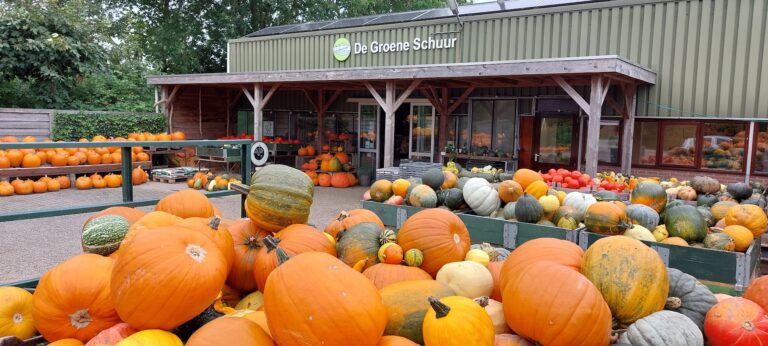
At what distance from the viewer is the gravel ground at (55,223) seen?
6141 mm

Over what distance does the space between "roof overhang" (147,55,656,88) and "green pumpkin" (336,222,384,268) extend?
6471 millimetres

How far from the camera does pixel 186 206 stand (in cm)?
296

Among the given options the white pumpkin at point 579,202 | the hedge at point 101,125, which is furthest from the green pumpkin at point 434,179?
the hedge at point 101,125

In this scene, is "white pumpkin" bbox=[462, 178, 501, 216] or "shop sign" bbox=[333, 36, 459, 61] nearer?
"white pumpkin" bbox=[462, 178, 501, 216]

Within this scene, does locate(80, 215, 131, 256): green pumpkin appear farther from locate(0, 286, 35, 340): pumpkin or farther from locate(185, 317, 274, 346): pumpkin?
locate(185, 317, 274, 346): pumpkin

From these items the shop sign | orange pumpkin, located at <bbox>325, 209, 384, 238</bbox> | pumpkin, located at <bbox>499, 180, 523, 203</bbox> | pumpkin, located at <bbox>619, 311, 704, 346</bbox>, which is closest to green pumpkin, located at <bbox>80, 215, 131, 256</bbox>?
orange pumpkin, located at <bbox>325, 209, 384, 238</bbox>

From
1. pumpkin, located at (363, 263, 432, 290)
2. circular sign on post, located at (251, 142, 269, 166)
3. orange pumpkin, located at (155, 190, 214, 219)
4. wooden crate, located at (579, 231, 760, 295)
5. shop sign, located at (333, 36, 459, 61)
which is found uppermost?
shop sign, located at (333, 36, 459, 61)

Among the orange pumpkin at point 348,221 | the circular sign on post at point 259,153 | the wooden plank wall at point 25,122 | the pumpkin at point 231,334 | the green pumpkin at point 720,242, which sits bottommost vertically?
the green pumpkin at point 720,242

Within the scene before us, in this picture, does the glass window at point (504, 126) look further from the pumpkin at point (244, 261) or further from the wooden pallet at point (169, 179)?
the pumpkin at point (244, 261)

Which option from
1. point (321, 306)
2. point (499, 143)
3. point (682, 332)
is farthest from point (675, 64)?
point (321, 306)

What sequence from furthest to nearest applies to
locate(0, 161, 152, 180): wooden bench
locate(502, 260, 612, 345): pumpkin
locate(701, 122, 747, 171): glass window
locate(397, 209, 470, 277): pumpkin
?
locate(0, 161, 152, 180): wooden bench → locate(701, 122, 747, 171): glass window → locate(397, 209, 470, 277): pumpkin → locate(502, 260, 612, 345): pumpkin

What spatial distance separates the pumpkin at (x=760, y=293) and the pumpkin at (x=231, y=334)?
6.38 ft

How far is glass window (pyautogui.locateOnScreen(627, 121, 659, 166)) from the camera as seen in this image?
35.9 ft

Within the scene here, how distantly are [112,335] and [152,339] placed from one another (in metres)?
0.21
